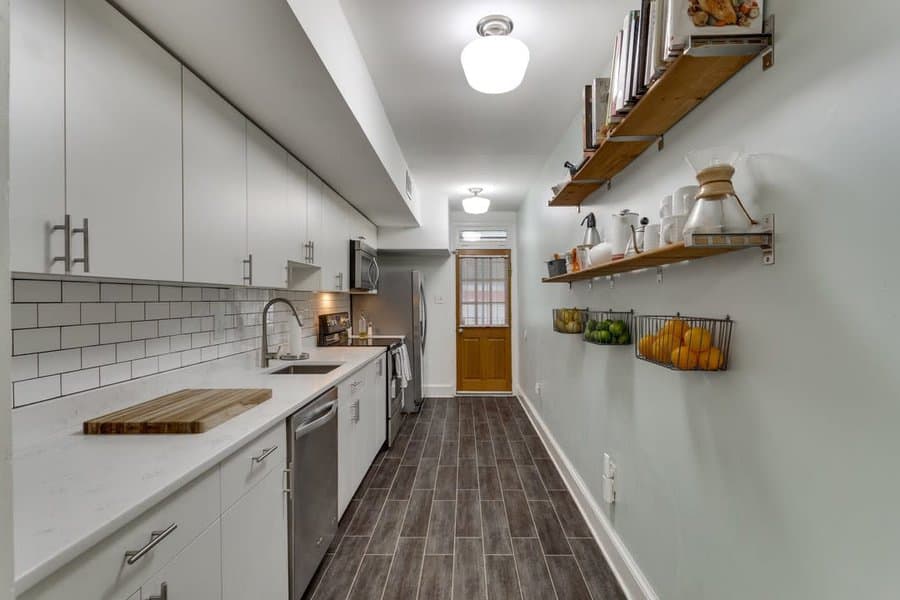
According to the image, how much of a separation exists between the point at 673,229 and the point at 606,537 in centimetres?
A: 171

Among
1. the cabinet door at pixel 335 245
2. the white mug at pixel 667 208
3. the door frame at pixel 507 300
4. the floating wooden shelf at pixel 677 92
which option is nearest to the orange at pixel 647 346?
the white mug at pixel 667 208

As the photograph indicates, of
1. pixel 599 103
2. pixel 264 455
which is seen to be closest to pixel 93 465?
pixel 264 455

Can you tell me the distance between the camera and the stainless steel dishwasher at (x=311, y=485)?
168cm

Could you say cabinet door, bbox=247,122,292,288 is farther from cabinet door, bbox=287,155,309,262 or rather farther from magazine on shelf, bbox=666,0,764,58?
magazine on shelf, bbox=666,0,764,58

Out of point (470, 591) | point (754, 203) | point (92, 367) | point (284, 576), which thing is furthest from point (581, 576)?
point (92, 367)

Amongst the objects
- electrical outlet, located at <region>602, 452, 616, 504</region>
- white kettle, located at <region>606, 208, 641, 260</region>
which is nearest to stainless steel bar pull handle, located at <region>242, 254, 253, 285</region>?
white kettle, located at <region>606, 208, 641, 260</region>

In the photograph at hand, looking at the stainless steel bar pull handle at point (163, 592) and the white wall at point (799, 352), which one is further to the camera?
the stainless steel bar pull handle at point (163, 592)

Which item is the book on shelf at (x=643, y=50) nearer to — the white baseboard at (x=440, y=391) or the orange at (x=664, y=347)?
the orange at (x=664, y=347)

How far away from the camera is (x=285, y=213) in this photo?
2355mm

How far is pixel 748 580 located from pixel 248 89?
7.81ft

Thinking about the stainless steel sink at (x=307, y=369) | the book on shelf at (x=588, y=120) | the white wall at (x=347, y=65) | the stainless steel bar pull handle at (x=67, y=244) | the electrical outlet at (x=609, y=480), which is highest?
the white wall at (x=347, y=65)

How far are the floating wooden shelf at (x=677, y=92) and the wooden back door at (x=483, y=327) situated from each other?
3808 millimetres

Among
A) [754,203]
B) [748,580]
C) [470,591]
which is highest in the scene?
[754,203]

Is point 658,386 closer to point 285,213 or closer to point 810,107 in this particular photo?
point 810,107
